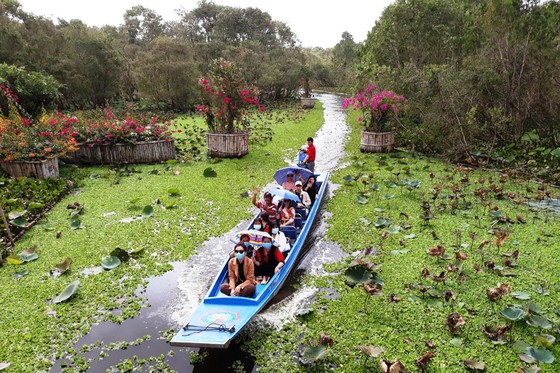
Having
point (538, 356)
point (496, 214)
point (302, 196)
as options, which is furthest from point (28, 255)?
point (496, 214)

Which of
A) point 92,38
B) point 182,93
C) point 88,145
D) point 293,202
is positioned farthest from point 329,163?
point 92,38

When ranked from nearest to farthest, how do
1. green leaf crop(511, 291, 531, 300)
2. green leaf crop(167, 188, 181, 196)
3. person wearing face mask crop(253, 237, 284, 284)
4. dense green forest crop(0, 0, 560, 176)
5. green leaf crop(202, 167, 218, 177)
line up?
green leaf crop(511, 291, 531, 300) → person wearing face mask crop(253, 237, 284, 284) → green leaf crop(167, 188, 181, 196) → green leaf crop(202, 167, 218, 177) → dense green forest crop(0, 0, 560, 176)

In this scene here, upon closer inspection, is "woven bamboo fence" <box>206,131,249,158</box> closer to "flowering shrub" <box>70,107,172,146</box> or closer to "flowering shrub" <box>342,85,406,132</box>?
"flowering shrub" <box>70,107,172,146</box>

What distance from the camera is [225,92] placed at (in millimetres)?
15633

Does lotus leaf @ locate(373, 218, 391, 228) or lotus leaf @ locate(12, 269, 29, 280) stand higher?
lotus leaf @ locate(373, 218, 391, 228)

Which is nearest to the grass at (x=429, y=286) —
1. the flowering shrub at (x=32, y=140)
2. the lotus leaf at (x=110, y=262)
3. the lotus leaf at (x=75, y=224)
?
the lotus leaf at (x=110, y=262)

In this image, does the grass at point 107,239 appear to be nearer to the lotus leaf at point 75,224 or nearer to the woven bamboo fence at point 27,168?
the lotus leaf at point 75,224

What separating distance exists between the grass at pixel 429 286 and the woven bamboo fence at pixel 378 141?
246 inches

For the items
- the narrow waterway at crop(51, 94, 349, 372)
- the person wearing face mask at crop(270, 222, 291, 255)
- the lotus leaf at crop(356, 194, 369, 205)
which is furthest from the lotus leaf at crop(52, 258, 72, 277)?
the lotus leaf at crop(356, 194, 369, 205)

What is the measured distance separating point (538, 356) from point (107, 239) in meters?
8.53

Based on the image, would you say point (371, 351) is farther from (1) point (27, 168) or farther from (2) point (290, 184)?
(1) point (27, 168)

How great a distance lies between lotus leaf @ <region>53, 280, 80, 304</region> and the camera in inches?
258

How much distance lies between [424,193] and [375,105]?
650 centimetres

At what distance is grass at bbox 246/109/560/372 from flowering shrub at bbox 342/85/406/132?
245 inches
